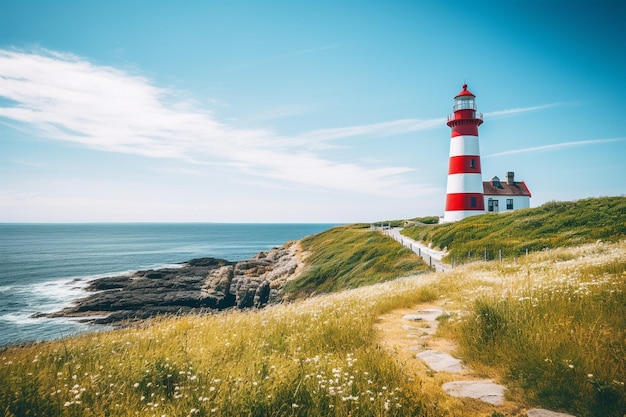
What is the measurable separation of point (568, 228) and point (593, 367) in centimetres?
2904

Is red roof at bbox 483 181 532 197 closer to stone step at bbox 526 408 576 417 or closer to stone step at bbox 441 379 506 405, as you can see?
stone step at bbox 441 379 506 405

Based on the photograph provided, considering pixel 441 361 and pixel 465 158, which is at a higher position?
pixel 465 158

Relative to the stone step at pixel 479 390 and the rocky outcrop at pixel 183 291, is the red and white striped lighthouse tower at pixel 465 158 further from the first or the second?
the stone step at pixel 479 390

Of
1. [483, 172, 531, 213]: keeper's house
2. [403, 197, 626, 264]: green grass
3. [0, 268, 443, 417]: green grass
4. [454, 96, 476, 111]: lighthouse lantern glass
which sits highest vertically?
[454, 96, 476, 111]: lighthouse lantern glass

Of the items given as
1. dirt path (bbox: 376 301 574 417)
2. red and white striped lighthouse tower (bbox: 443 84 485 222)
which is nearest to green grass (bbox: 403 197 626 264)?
red and white striped lighthouse tower (bbox: 443 84 485 222)

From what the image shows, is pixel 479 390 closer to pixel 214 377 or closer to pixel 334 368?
pixel 334 368

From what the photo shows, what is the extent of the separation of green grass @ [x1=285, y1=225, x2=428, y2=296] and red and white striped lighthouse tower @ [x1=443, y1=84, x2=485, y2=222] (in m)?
10.1

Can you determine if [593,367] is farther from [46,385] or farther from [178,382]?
[46,385]

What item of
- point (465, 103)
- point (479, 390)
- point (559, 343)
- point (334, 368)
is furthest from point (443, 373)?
point (465, 103)

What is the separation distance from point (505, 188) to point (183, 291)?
5207 centimetres

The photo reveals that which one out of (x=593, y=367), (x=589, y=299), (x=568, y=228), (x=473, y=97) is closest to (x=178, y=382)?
(x=593, y=367)

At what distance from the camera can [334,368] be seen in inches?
201

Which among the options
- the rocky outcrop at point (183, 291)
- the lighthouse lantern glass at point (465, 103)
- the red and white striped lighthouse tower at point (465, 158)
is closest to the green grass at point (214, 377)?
the rocky outcrop at point (183, 291)

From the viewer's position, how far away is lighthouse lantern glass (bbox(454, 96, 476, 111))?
4169 cm
